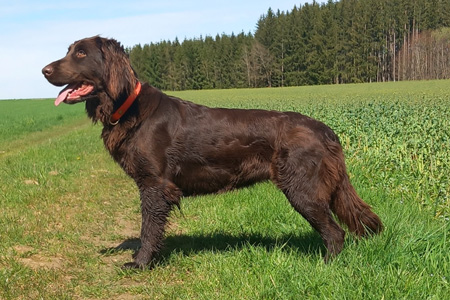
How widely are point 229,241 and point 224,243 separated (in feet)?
0.28

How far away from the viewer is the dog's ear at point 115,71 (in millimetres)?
3680

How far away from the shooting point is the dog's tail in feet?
12.3

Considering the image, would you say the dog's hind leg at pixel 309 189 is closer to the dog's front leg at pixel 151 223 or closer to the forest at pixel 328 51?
the dog's front leg at pixel 151 223

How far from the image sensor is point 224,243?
4.42 meters

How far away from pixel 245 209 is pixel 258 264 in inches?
69.1

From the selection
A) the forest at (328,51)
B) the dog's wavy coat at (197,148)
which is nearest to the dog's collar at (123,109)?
the dog's wavy coat at (197,148)

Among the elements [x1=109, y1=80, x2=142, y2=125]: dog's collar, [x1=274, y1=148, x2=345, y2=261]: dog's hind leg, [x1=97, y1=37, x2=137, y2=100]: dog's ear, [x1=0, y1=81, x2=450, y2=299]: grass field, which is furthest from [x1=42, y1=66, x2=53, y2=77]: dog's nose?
[x1=274, y1=148, x2=345, y2=261]: dog's hind leg

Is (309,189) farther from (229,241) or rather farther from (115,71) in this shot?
(115,71)

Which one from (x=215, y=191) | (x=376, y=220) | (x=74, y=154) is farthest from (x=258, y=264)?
(x=74, y=154)

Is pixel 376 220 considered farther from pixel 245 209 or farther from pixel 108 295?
pixel 108 295

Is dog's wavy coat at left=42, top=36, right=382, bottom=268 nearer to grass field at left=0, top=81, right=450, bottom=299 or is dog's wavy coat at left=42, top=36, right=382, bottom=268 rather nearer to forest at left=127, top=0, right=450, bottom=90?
grass field at left=0, top=81, right=450, bottom=299

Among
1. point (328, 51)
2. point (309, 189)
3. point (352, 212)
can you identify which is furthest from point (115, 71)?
point (328, 51)

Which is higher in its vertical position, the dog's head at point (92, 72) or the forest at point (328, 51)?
the forest at point (328, 51)

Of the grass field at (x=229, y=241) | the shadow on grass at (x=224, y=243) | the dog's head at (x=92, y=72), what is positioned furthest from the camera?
the shadow on grass at (x=224, y=243)
